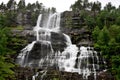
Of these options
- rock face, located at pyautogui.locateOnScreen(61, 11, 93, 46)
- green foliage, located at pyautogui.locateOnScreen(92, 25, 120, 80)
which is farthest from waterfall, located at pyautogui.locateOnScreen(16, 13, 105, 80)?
rock face, located at pyautogui.locateOnScreen(61, 11, 93, 46)

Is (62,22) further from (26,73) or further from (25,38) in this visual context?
(26,73)

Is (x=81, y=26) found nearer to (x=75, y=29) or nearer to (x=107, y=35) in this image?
(x=75, y=29)

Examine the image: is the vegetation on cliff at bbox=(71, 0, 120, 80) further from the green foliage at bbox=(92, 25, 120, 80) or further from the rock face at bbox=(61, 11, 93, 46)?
the rock face at bbox=(61, 11, 93, 46)

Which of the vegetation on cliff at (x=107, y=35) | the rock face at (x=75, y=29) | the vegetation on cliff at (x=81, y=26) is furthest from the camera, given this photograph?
the rock face at (x=75, y=29)

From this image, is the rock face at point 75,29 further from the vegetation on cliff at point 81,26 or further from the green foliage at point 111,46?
the green foliage at point 111,46

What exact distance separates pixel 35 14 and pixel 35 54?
2771 cm

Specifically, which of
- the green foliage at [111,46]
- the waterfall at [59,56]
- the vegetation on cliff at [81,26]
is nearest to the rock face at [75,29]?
the vegetation on cliff at [81,26]

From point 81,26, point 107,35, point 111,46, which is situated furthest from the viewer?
point 81,26

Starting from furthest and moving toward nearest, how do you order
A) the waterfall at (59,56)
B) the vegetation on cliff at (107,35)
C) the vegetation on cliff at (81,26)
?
the vegetation on cliff at (81,26) → the waterfall at (59,56) → the vegetation on cliff at (107,35)

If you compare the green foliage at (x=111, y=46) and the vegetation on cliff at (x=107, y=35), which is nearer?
the green foliage at (x=111, y=46)

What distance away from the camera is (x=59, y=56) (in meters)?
49.0

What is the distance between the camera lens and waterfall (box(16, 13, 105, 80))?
44.7 metres

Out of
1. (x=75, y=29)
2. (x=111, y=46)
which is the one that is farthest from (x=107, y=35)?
(x=75, y=29)

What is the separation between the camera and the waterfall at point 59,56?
4466 centimetres
